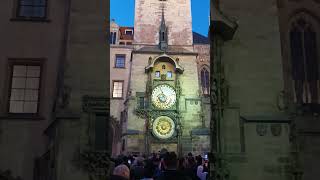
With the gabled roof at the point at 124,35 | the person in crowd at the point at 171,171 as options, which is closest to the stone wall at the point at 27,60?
the person in crowd at the point at 171,171

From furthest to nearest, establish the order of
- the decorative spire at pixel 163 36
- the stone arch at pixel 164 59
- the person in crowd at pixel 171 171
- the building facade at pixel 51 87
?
the decorative spire at pixel 163 36, the stone arch at pixel 164 59, the building facade at pixel 51 87, the person in crowd at pixel 171 171

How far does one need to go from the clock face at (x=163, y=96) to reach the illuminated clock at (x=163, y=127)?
41.6 inches

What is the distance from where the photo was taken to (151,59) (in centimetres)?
3253

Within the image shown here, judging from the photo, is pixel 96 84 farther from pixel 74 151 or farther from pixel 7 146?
pixel 7 146

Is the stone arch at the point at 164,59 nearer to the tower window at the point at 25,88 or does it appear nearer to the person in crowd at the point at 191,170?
the tower window at the point at 25,88

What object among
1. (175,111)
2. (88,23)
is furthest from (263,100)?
(175,111)

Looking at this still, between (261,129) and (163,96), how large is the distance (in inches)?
828

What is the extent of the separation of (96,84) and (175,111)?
19904 millimetres

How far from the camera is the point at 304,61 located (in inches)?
566

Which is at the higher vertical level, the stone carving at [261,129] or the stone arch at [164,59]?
the stone arch at [164,59]

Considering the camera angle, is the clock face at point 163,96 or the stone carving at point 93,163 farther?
the clock face at point 163,96

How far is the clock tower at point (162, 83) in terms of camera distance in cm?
3003

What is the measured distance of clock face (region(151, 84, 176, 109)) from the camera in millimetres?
30969

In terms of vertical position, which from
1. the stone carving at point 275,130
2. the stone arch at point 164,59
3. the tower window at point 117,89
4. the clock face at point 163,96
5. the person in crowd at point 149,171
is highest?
the stone arch at point 164,59
